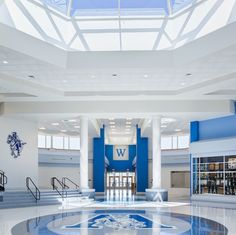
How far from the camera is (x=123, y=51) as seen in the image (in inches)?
594

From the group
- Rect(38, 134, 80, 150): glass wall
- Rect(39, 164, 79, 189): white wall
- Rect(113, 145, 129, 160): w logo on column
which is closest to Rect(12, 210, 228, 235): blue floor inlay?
Rect(39, 164, 79, 189): white wall

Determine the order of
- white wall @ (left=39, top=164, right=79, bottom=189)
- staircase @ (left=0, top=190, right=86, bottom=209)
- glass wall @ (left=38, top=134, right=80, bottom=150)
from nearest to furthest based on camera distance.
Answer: staircase @ (left=0, top=190, right=86, bottom=209), white wall @ (left=39, top=164, right=79, bottom=189), glass wall @ (left=38, top=134, right=80, bottom=150)

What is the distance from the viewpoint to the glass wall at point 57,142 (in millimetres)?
40938

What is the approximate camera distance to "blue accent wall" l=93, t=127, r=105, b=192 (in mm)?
34969

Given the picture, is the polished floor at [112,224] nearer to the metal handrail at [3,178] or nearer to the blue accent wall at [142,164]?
the metal handrail at [3,178]

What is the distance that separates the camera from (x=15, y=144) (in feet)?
80.2

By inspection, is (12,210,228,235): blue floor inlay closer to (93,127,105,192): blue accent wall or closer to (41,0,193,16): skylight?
(41,0,193,16): skylight

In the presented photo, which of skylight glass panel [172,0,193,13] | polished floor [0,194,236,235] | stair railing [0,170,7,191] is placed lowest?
polished floor [0,194,236,235]

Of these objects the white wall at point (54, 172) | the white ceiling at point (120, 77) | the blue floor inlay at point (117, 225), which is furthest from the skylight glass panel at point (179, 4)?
the white wall at point (54, 172)

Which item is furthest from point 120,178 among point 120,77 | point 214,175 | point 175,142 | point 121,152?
point 120,77

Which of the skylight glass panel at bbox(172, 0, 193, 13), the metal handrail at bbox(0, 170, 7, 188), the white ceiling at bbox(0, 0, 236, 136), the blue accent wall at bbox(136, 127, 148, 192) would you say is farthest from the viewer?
the blue accent wall at bbox(136, 127, 148, 192)

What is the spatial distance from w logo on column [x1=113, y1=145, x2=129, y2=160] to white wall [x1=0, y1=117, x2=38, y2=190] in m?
20.3

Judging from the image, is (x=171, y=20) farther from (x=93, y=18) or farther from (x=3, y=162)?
(x=3, y=162)

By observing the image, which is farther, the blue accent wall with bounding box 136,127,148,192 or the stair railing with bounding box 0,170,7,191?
the blue accent wall with bounding box 136,127,148,192
